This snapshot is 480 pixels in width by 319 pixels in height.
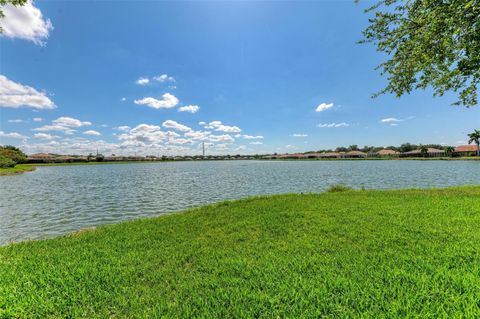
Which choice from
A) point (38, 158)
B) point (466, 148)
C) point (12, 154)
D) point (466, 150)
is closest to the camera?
point (12, 154)

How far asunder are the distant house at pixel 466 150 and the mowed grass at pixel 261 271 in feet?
396

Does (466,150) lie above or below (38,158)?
below

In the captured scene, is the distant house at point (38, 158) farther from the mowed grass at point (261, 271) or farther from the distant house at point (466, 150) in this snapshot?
the distant house at point (466, 150)

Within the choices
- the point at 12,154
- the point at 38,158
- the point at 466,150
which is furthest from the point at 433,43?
the point at 38,158

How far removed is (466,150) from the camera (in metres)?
93.8

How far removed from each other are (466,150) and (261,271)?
13258 cm

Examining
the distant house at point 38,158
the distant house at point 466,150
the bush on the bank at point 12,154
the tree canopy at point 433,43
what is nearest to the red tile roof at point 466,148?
the distant house at point 466,150

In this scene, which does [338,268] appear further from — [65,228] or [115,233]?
[65,228]

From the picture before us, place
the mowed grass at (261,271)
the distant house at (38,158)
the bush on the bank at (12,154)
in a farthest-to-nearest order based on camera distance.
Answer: the distant house at (38,158)
the bush on the bank at (12,154)
the mowed grass at (261,271)

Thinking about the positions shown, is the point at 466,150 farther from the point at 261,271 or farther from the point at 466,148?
the point at 261,271

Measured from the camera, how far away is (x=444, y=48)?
7.20m

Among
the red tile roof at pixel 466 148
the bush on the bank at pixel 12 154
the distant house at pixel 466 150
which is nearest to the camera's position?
the bush on the bank at pixel 12 154

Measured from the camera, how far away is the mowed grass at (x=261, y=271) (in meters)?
3.32

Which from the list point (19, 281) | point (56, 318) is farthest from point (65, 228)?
point (56, 318)
